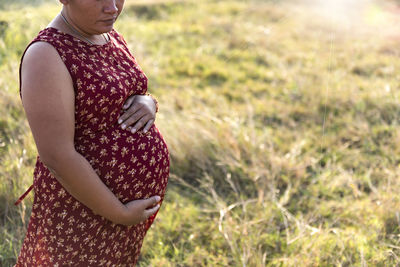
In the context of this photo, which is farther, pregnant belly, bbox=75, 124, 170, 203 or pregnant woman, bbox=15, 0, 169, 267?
pregnant belly, bbox=75, 124, 170, 203

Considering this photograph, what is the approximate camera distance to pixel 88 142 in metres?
1.60

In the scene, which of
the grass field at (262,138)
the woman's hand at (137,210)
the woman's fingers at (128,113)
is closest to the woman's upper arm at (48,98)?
the woman's fingers at (128,113)

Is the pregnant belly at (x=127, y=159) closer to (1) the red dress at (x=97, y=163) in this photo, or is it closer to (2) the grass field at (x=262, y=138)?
(1) the red dress at (x=97, y=163)

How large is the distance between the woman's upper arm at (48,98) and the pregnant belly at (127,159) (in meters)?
0.17

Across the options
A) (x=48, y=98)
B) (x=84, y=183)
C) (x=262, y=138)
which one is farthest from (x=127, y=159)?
(x=262, y=138)

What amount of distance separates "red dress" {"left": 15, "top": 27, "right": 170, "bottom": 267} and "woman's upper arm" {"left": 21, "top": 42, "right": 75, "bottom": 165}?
0.15 feet

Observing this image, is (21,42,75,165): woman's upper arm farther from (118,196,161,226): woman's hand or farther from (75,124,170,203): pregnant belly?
(118,196,161,226): woman's hand

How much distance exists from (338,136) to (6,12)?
3.81 m

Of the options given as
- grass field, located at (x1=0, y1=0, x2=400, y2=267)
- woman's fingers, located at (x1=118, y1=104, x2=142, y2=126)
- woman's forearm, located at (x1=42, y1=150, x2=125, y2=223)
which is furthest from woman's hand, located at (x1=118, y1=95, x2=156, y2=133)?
grass field, located at (x1=0, y1=0, x2=400, y2=267)

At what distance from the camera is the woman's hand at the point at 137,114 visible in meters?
1.70

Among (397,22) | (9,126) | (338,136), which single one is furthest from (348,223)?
(397,22)

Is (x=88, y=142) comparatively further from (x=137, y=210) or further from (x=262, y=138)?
(x=262, y=138)

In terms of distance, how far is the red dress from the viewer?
4.92 feet

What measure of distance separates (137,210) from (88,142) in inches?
13.2
